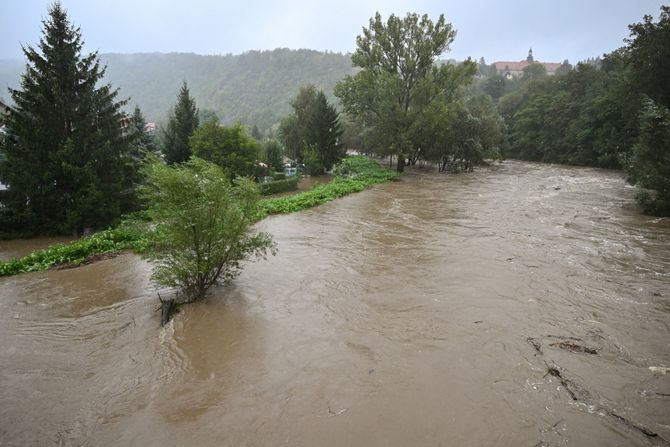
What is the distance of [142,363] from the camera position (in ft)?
20.1

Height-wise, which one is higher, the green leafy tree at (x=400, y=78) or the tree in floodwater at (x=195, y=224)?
the green leafy tree at (x=400, y=78)

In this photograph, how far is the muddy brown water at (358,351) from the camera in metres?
4.53

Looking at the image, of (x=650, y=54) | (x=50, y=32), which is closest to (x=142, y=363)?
(x=50, y=32)

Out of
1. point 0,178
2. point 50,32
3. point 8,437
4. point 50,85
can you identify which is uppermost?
point 50,32

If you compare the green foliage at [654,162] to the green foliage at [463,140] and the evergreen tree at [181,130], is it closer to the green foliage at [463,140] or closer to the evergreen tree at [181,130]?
the green foliage at [463,140]

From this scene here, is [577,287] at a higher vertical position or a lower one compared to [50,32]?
lower

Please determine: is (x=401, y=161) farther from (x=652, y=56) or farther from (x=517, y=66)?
(x=517, y=66)

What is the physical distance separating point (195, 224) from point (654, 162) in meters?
20.5

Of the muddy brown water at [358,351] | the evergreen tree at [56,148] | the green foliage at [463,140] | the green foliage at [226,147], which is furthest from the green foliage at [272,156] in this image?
the muddy brown water at [358,351]

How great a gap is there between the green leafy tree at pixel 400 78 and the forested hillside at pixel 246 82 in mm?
87197

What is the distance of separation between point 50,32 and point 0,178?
748 cm

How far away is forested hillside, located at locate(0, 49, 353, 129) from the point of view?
134 metres

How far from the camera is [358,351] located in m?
6.15

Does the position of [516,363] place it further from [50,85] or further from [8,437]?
[50,85]
